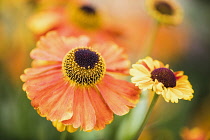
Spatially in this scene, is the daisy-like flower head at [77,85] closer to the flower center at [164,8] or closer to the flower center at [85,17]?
the flower center at [164,8]

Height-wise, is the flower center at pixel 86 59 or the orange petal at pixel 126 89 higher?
the flower center at pixel 86 59

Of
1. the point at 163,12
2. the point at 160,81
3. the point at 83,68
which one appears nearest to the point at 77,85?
the point at 83,68

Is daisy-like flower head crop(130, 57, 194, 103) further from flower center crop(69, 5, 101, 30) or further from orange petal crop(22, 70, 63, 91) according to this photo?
flower center crop(69, 5, 101, 30)

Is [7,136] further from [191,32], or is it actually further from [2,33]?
[191,32]

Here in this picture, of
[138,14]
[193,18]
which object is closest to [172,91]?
[138,14]

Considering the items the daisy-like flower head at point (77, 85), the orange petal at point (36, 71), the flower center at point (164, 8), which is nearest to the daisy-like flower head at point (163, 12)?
the flower center at point (164, 8)

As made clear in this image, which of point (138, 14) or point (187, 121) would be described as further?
point (138, 14)
